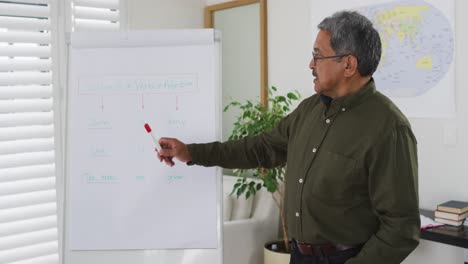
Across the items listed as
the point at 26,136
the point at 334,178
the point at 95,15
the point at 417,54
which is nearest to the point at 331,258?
the point at 334,178

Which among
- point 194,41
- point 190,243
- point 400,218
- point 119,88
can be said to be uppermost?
point 194,41

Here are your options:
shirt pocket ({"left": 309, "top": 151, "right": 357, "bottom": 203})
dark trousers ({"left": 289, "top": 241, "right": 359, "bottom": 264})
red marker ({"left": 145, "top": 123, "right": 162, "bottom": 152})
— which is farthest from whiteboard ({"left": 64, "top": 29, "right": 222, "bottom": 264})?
shirt pocket ({"left": 309, "top": 151, "right": 357, "bottom": 203})

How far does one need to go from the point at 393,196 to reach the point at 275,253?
69.0 inches

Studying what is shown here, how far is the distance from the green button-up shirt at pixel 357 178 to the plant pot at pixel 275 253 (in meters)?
1.38

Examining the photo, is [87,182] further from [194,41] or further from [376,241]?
[376,241]

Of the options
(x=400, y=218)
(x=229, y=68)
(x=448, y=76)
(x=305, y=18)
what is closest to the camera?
(x=400, y=218)

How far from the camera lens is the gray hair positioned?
1.59 meters

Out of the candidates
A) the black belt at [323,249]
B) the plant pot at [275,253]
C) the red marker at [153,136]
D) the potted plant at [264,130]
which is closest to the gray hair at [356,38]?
the black belt at [323,249]

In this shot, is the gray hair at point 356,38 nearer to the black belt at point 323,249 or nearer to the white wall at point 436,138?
the black belt at point 323,249

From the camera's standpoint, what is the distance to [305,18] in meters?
3.54

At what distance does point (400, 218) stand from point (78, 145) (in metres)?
1.26

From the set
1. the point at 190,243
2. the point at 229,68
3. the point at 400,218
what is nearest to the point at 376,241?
Result: the point at 400,218

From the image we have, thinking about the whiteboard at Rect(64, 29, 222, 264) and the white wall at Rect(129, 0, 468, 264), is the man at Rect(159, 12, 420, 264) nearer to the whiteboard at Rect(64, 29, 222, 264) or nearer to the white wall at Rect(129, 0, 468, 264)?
the whiteboard at Rect(64, 29, 222, 264)

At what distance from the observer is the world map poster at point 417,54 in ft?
8.89
